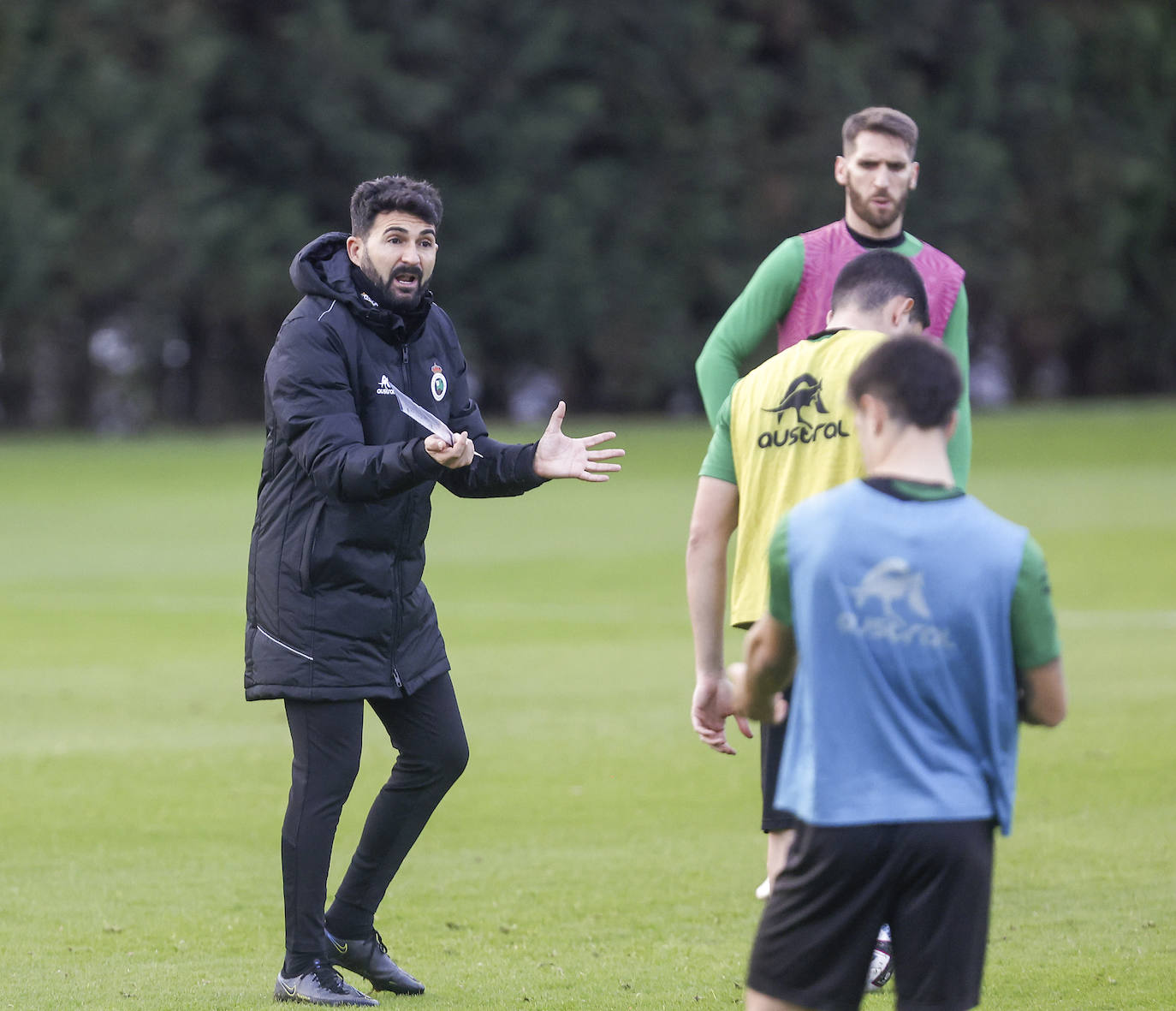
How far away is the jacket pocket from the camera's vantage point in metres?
4.81

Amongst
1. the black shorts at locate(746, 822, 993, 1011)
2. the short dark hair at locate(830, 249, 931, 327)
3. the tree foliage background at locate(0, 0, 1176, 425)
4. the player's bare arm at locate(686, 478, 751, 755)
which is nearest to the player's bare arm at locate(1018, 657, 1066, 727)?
the black shorts at locate(746, 822, 993, 1011)

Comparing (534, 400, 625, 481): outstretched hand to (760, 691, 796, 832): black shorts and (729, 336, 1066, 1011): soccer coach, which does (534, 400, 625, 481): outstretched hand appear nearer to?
(760, 691, 796, 832): black shorts

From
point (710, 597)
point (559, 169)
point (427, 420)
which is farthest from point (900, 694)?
point (559, 169)

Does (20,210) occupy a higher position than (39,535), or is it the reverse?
(20,210)

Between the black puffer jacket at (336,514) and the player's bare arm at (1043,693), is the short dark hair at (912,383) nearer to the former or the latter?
the player's bare arm at (1043,693)

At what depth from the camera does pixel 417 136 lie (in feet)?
142

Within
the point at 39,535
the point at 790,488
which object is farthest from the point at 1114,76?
the point at 790,488

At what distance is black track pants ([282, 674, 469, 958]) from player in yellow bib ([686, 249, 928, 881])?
1.14m

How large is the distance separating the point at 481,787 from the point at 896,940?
527 cm

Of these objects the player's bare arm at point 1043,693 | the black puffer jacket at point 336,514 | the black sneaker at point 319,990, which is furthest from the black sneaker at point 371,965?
the player's bare arm at point 1043,693

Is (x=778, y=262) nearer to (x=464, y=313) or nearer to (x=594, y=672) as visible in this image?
(x=594, y=672)

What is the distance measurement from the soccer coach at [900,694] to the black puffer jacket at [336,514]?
1.80 m

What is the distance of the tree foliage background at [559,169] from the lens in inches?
1463

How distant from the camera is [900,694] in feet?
10.2
